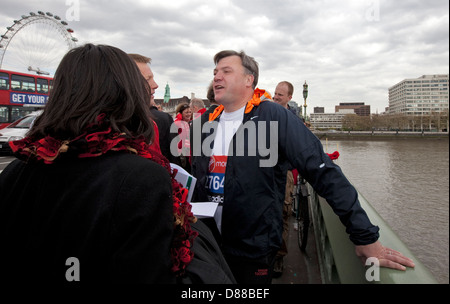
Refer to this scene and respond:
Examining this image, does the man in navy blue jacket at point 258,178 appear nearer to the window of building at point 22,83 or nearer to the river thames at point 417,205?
the river thames at point 417,205

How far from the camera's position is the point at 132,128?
1.07 meters

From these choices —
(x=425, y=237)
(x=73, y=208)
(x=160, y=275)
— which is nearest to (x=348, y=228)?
(x=160, y=275)

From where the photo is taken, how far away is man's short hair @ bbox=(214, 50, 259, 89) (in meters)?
2.38

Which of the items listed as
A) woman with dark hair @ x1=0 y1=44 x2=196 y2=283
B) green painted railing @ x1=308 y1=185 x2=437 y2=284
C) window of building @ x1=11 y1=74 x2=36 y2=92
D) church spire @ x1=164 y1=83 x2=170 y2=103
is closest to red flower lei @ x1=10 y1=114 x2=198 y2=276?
woman with dark hair @ x1=0 y1=44 x2=196 y2=283

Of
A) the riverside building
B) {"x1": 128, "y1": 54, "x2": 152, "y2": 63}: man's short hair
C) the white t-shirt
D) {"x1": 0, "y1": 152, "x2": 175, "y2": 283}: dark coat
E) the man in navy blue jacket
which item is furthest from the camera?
the riverside building

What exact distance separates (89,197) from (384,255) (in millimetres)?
1317

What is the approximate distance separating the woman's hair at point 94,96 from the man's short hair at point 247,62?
1405 mm

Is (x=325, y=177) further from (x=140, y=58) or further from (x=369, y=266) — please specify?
(x=140, y=58)

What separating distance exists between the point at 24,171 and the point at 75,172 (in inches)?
8.6

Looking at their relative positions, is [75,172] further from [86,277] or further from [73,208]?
[86,277]

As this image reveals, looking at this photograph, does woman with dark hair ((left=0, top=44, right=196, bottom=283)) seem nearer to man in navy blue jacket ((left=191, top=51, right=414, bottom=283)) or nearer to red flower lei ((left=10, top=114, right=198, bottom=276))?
red flower lei ((left=10, top=114, right=198, bottom=276))

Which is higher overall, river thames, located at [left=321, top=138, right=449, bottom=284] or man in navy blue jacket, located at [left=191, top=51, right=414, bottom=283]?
man in navy blue jacket, located at [left=191, top=51, right=414, bottom=283]

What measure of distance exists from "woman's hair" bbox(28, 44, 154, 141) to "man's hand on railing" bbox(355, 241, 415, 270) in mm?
1177
